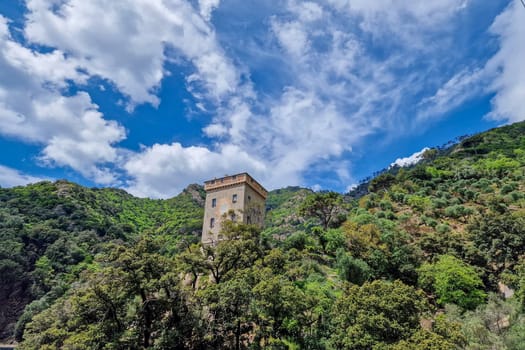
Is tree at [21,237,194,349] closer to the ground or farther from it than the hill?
closer to the ground

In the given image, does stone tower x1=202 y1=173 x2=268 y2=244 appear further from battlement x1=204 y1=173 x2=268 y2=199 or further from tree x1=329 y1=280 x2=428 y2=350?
tree x1=329 y1=280 x2=428 y2=350

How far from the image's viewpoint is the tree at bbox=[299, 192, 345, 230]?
4100cm

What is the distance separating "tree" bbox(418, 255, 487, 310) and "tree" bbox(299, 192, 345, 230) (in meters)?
15.8

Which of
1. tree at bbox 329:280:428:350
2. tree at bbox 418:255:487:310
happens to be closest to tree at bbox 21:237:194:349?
tree at bbox 329:280:428:350

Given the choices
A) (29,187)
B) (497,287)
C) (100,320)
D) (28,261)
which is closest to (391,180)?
(497,287)

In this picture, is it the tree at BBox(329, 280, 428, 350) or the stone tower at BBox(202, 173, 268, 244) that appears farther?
the stone tower at BBox(202, 173, 268, 244)

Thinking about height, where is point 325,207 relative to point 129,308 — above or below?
above

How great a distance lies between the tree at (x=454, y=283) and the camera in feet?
77.8

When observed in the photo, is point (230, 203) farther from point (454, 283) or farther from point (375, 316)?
point (454, 283)

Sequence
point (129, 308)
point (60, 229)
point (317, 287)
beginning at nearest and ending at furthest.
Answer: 1. point (129, 308)
2. point (317, 287)
3. point (60, 229)

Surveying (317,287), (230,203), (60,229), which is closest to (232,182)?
(230,203)

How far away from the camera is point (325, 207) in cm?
4184

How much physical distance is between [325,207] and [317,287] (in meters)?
18.3

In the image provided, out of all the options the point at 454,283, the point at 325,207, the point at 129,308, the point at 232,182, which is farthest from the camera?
the point at 325,207
